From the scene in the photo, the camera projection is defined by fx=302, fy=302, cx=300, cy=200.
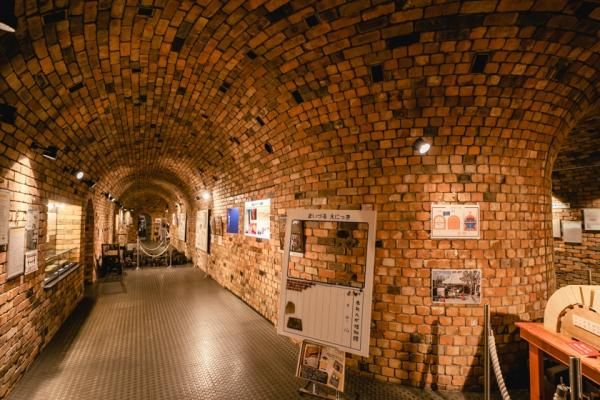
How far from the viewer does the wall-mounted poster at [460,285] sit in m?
3.71

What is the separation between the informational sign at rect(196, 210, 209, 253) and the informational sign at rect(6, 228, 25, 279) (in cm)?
696

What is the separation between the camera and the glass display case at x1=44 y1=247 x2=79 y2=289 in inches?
217

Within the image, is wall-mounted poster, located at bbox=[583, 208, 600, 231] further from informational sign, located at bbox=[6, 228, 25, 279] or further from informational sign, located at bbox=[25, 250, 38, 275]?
informational sign, located at bbox=[25, 250, 38, 275]

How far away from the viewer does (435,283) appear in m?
3.73

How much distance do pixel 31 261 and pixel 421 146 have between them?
5.60m

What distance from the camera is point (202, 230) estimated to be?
38.6 ft

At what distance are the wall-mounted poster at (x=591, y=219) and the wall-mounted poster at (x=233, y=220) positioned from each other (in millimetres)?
8333

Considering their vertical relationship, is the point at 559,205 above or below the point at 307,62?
below

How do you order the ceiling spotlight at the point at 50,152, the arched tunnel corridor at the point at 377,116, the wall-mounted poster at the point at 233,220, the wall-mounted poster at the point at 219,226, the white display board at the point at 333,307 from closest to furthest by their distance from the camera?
the arched tunnel corridor at the point at 377,116 < the white display board at the point at 333,307 < the ceiling spotlight at the point at 50,152 < the wall-mounted poster at the point at 233,220 < the wall-mounted poster at the point at 219,226

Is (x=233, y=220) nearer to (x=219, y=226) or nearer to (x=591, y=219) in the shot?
(x=219, y=226)

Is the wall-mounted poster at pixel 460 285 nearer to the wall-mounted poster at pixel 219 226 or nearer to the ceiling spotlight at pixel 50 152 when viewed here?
the ceiling spotlight at pixel 50 152

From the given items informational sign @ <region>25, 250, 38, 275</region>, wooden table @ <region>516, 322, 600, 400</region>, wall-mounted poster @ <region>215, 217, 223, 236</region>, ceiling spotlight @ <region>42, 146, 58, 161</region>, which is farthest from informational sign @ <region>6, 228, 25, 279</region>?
wooden table @ <region>516, 322, 600, 400</region>

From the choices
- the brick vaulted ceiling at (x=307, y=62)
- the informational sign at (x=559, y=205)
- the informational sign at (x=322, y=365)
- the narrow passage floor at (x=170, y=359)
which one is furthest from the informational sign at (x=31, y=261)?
the informational sign at (x=559, y=205)

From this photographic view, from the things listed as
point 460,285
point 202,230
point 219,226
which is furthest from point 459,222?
point 202,230
